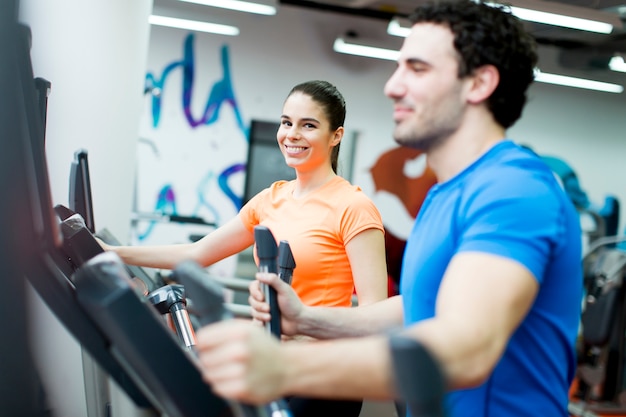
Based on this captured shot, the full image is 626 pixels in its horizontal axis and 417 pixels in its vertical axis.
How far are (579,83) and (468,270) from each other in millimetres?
7968

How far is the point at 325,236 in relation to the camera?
2072mm

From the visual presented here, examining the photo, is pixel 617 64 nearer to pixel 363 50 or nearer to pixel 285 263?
pixel 363 50

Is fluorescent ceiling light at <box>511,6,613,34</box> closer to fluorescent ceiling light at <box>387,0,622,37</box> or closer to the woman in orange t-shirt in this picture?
fluorescent ceiling light at <box>387,0,622,37</box>

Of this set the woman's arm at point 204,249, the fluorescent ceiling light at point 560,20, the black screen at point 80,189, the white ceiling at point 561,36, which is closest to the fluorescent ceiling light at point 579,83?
the white ceiling at point 561,36

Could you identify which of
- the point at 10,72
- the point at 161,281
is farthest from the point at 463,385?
the point at 161,281

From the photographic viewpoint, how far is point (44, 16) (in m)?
2.59

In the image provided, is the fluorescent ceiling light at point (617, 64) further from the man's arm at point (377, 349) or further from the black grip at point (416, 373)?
the black grip at point (416, 373)

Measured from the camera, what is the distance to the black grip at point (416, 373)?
2.42 feet

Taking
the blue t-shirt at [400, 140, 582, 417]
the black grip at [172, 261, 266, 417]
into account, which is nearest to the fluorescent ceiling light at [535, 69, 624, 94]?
the blue t-shirt at [400, 140, 582, 417]

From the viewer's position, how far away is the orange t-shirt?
2.06 m

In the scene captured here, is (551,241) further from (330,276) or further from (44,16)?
(44,16)

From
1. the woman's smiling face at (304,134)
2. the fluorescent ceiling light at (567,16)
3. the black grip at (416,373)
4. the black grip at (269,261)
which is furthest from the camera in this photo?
the fluorescent ceiling light at (567,16)

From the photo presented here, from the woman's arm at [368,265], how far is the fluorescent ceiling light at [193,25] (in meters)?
5.59

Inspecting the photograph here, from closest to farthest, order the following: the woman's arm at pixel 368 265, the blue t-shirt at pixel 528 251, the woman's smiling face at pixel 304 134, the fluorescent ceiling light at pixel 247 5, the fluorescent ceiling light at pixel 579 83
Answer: the blue t-shirt at pixel 528 251, the woman's arm at pixel 368 265, the woman's smiling face at pixel 304 134, the fluorescent ceiling light at pixel 247 5, the fluorescent ceiling light at pixel 579 83
